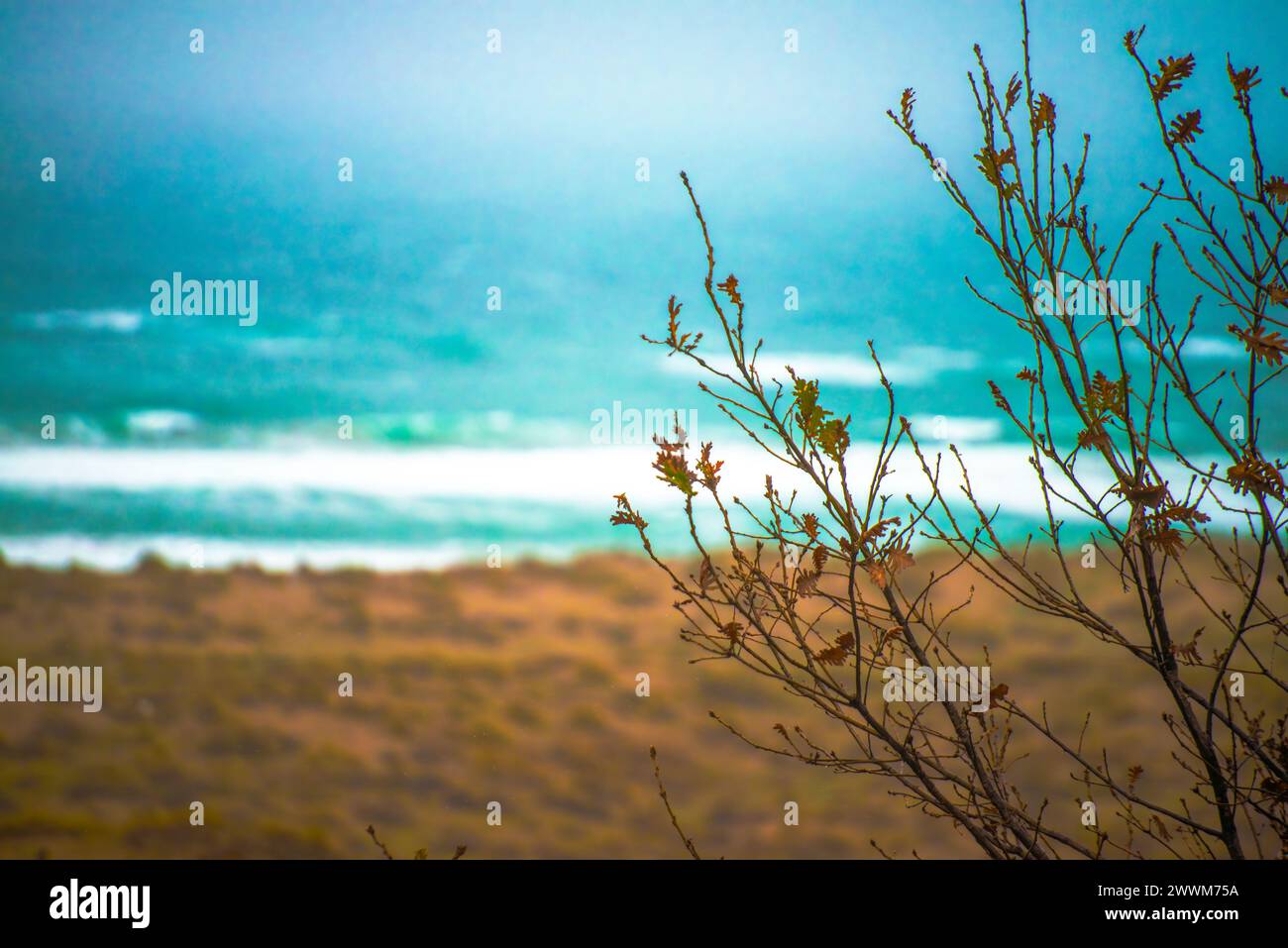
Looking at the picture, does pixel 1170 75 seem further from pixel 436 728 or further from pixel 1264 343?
pixel 436 728

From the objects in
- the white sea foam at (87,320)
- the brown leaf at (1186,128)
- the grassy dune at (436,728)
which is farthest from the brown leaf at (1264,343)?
the white sea foam at (87,320)

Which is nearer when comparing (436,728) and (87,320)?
(436,728)

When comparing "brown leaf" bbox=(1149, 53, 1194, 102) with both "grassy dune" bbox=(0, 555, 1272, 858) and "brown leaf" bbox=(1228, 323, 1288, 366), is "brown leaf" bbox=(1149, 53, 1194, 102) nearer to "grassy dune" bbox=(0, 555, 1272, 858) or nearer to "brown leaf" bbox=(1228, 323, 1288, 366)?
"brown leaf" bbox=(1228, 323, 1288, 366)

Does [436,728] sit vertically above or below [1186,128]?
below

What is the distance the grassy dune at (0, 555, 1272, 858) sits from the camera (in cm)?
299

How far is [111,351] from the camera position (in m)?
4.94

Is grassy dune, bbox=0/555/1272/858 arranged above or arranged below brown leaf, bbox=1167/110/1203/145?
below

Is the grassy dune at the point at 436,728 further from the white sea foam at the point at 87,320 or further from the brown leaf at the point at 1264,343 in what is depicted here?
the brown leaf at the point at 1264,343

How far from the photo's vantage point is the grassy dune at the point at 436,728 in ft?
9.81

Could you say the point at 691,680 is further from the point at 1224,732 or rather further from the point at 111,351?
the point at 111,351

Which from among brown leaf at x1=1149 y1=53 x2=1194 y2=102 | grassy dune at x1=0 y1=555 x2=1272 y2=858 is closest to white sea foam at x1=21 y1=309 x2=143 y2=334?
grassy dune at x1=0 y1=555 x2=1272 y2=858

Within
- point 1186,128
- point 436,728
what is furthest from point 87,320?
point 1186,128

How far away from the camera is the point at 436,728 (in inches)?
132
